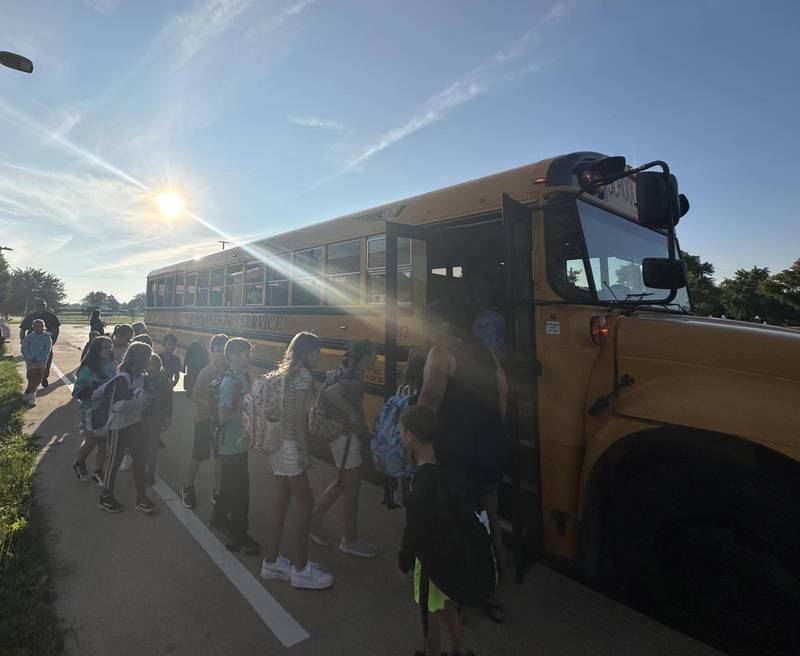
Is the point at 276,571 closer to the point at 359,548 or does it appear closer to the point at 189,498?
the point at 359,548

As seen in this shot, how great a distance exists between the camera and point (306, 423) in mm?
2953

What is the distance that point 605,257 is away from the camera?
3.06 m

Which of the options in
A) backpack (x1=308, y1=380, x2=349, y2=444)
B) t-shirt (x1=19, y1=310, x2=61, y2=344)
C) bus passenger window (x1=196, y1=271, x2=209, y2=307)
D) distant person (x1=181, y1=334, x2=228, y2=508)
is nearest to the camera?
backpack (x1=308, y1=380, x2=349, y2=444)

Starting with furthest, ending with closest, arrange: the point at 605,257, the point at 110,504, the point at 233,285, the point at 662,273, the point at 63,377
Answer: the point at 63,377 → the point at 233,285 → the point at 110,504 → the point at 605,257 → the point at 662,273

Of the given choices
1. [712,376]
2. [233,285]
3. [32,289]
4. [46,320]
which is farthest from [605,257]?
[32,289]

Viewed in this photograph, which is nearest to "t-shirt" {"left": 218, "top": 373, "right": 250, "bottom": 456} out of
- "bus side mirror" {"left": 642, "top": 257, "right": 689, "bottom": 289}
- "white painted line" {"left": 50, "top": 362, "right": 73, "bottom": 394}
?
"bus side mirror" {"left": 642, "top": 257, "right": 689, "bottom": 289}

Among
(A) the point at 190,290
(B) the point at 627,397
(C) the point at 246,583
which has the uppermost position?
(A) the point at 190,290

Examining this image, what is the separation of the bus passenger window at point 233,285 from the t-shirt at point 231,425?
423 centimetres

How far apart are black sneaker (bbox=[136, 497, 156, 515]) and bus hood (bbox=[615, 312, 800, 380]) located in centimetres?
387

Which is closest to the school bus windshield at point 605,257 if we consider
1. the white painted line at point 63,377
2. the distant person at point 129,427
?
the distant person at point 129,427

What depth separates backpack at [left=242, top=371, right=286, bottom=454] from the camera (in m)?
2.82

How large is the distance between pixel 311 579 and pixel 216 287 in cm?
646

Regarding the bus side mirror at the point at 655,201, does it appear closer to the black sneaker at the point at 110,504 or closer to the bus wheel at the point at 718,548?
the bus wheel at the point at 718,548

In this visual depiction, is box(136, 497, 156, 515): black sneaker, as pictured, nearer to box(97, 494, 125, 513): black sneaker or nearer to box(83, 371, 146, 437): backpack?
box(97, 494, 125, 513): black sneaker
